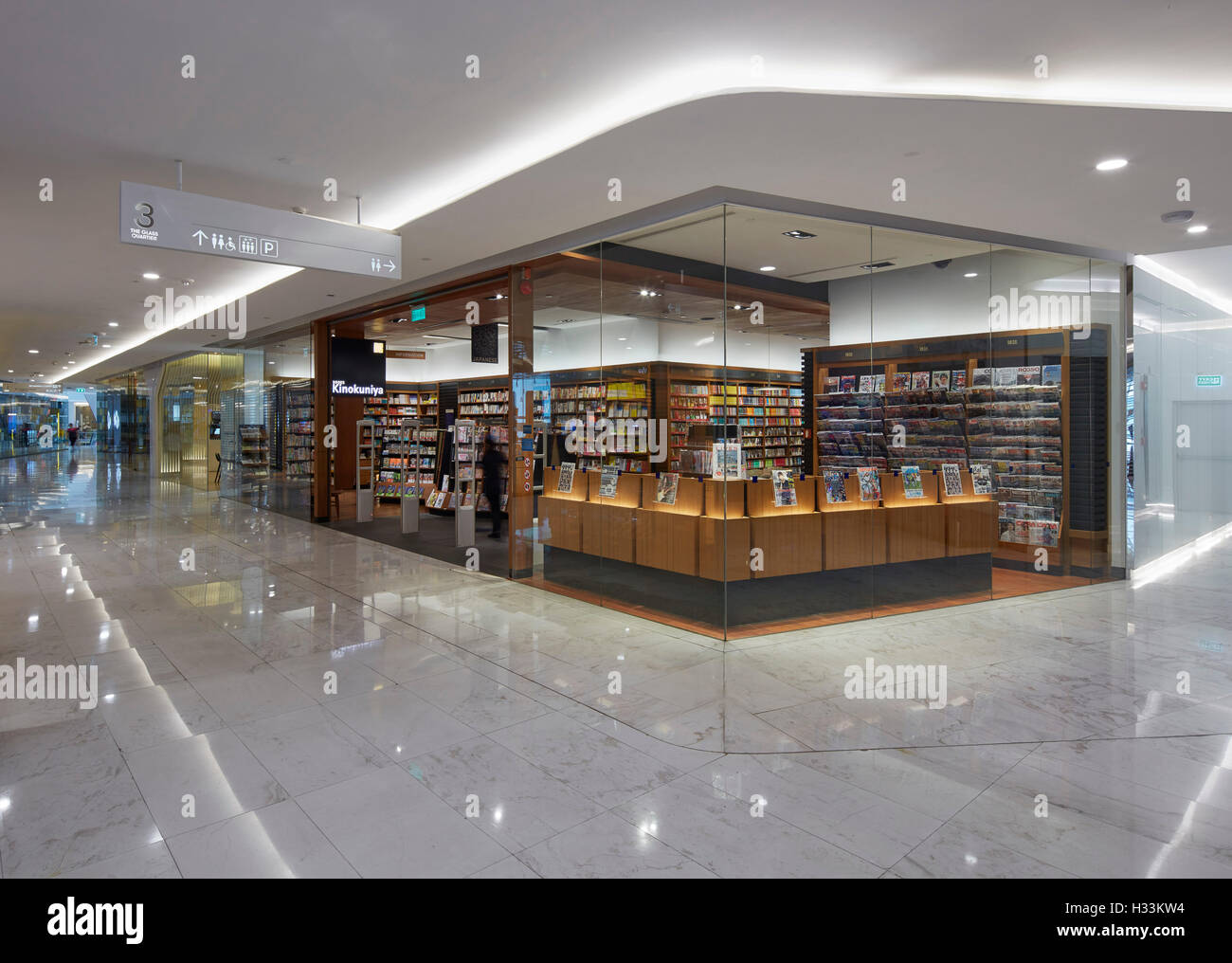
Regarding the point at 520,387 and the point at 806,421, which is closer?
the point at 806,421

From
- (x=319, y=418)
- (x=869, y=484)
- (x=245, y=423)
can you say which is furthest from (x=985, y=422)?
(x=245, y=423)

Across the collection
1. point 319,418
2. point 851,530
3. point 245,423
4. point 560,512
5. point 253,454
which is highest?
point 245,423

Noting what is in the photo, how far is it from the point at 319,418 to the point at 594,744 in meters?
9.96

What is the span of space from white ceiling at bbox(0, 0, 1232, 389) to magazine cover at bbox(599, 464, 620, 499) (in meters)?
2.33

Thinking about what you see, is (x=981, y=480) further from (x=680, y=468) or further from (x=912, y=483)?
(x=680, y=468)

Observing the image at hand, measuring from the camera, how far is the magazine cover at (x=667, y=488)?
6234 millimetres

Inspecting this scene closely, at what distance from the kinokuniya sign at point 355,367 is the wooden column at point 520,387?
17.8 feet

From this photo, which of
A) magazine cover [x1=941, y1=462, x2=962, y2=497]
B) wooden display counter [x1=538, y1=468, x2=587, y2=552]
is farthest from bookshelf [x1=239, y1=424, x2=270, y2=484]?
magazine cover [x1=941, y1=462, x2=962, y2=497]

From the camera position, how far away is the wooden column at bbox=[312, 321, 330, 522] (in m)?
11.9

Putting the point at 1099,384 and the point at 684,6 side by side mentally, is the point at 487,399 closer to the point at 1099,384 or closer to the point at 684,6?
the point at 1099,384

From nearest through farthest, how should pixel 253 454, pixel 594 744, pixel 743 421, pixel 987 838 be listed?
1. pixel 987 838
2. pixel 594 744
3. pixel 743 421
4. pixel 253 454

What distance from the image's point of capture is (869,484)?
6.54 meters

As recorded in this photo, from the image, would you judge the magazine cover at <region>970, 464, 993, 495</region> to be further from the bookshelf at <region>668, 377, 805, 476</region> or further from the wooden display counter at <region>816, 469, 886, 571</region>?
the bookshelf at <region>668, 377, 805, 476</region>

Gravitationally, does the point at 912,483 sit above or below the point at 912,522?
above
